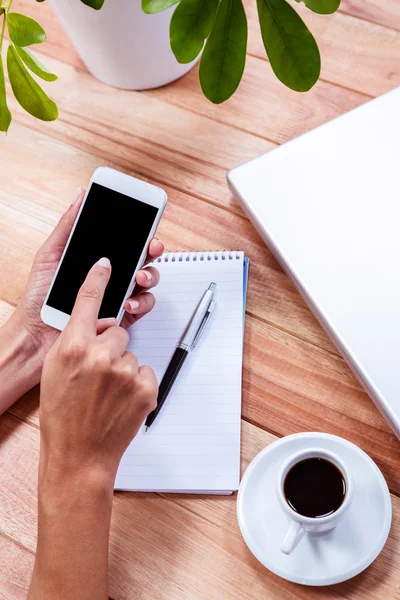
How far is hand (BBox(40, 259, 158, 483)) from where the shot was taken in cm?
70

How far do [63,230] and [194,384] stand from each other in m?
0.28

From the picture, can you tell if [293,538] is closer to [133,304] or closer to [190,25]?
[133,304]

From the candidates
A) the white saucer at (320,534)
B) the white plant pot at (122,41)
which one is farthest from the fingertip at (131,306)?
the white plant pot at (122,41)

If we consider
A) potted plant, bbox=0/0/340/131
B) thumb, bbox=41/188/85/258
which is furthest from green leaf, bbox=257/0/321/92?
thumb, bbox=41/188/85/258

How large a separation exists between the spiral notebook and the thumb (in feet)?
0.44

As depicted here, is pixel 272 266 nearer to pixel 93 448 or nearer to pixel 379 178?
pixel 379 178

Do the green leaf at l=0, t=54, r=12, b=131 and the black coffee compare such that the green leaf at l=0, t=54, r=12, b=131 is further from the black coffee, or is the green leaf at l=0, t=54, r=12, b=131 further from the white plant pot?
the black coffee

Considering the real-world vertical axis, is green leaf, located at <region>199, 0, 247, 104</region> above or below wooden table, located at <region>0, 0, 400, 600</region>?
above

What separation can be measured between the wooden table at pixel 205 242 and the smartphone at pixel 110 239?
13 centimetres

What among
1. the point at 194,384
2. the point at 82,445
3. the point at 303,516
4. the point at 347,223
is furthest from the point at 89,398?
the point at 347,223

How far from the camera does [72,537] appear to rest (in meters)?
0.68

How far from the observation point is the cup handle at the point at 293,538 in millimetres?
653

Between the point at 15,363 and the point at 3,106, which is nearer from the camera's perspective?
the point at 3,106

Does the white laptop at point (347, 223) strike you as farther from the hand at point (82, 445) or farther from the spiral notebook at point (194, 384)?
the hand at point (82, 445)
